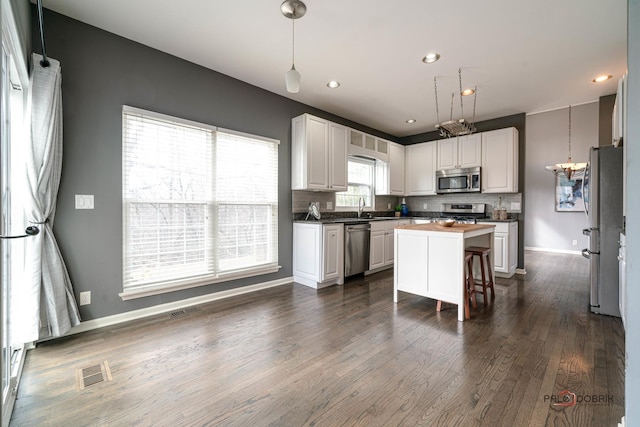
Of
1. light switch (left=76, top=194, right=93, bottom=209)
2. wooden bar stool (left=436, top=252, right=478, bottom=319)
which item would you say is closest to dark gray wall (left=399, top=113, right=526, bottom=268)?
wooden bar stool (left=436, top=252, right=478, bottom=319)

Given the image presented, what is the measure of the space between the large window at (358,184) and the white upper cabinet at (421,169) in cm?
87

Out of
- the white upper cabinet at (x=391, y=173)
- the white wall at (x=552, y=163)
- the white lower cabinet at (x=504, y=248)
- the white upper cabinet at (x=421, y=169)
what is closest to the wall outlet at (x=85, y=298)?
the white upper cabinet at (x=391, y=173)

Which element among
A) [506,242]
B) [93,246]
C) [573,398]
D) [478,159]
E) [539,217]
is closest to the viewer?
[573,398]

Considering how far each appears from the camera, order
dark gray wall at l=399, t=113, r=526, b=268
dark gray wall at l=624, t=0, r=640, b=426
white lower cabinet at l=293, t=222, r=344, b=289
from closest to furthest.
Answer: dark gray wall at l=624, t=0, r=640, b=426, white lower cabinet at l=293, t=222, r=344, b=289, dark gray wall at l=399, t=113, r=526, b=268

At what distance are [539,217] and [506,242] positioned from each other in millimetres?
3779

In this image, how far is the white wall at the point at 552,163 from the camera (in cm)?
627

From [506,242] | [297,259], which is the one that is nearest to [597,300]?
[506,242]

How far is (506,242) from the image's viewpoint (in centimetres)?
447

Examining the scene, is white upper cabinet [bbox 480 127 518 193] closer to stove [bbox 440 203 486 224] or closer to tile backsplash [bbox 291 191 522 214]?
tile backsplash [bbox 291 191 522 214]

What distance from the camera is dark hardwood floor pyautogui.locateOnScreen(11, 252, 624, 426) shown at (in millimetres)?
1587

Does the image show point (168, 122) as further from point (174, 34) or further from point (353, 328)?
point (353, 328)

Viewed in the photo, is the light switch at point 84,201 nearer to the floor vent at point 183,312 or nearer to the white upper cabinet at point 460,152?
the floor vent at point 183,312

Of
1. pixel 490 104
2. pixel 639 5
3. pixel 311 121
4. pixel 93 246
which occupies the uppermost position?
pixel 490 104

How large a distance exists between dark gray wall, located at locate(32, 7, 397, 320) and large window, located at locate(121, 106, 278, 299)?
110 millimetres
